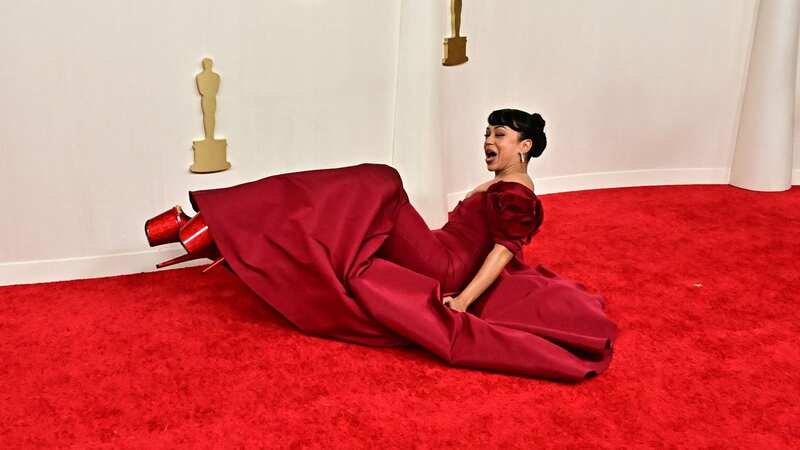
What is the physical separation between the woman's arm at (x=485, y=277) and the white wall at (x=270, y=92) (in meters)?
0.81

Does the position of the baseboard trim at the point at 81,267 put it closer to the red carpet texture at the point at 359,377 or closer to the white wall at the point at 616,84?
the red carpet texture at the point at 359,377

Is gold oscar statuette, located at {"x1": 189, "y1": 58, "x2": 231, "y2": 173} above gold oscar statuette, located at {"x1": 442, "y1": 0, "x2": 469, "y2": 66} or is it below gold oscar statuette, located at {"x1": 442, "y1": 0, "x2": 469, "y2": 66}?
below

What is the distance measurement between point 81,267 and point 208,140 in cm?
55

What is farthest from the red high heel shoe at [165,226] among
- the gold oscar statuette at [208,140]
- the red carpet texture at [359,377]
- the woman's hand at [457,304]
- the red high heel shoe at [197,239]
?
the woman's hand at [457,304]

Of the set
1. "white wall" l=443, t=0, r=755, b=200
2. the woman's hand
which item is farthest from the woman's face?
"white wall" l=443, t=0, r=755, b=200

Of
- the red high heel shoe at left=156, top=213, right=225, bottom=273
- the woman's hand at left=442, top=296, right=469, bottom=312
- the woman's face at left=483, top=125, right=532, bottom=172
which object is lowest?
the woman's hand at left=442, top=296, right=469, bottom=312

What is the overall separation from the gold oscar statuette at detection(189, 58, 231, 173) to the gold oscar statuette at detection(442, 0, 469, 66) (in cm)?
86

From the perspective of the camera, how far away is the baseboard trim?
2568mm

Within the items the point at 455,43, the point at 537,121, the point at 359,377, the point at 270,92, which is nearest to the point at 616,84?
the point at 455,43

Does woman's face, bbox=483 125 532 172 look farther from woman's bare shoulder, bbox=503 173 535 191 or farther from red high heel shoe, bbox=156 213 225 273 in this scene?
red high heel shoe, bbox=156 213 225 273

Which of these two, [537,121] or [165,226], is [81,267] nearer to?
[165,226]

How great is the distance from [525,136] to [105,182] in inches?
50.1

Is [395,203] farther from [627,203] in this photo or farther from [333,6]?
[627,203]

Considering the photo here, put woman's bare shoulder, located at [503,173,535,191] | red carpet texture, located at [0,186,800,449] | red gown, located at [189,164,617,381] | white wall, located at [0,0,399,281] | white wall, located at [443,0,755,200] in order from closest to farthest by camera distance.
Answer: red carpet texture, located at [0,186,800,449] → red gown, located at [189,164,617,381] → woman's bare shoulder, located at [503,173,535,191] → white wall, located at [0,0,399,281] → white wall, located at [443,0,755,200]
